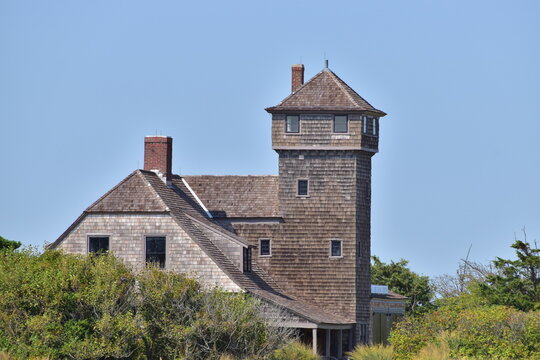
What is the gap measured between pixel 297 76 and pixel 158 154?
7022 millimetres

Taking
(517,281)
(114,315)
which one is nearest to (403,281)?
(517,281)

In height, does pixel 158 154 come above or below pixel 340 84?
below

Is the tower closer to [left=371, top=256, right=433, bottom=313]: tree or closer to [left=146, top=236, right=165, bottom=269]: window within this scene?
[left=146, top=236, right=165, bottom=269]: window

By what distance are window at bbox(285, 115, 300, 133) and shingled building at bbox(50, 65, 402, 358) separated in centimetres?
4

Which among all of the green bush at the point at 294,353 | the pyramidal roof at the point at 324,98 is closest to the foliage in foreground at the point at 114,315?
the green bush at the point at 294,353

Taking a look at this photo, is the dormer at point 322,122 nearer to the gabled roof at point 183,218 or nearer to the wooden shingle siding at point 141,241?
the gabled roof at point 183,218

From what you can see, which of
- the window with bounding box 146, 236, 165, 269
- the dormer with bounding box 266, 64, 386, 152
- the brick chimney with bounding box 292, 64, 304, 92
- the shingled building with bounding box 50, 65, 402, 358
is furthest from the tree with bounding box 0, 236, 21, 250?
the brick chimney with bounding box 292, 64, 304, 92

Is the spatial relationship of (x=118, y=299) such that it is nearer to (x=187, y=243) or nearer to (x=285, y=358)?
(x=285, y=358)

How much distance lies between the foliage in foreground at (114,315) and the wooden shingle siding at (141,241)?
698 centimetres

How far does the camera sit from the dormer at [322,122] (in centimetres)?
5869

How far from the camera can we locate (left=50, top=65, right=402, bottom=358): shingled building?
5656 cm

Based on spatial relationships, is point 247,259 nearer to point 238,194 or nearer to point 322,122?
point 238,194

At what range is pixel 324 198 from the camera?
5884cm

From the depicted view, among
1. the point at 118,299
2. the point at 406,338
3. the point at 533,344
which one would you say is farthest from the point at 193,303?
the point at 533,344
